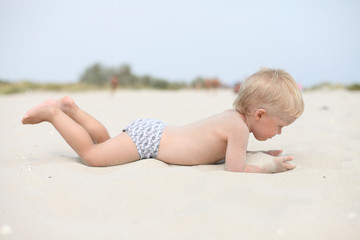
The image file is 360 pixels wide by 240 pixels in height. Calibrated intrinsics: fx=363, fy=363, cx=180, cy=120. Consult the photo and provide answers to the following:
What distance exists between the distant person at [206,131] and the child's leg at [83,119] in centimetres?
15

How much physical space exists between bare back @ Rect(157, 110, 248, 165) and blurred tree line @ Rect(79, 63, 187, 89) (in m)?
21.4

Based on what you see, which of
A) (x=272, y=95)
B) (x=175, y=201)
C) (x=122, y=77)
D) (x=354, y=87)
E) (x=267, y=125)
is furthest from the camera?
(x=122, y=77)

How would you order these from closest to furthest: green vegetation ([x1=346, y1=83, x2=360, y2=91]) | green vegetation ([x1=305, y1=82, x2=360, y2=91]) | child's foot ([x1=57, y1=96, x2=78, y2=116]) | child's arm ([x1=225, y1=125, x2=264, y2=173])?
child's arm ([x1=225, y1=125, x2=264, y2=173]) < child's foot ([x1=57, y1=96, x2=78, y2=116]) < green vegetation ([x1=346, y1=83, x2=360, y2=91]) < green vegetation ([x1=305, y1=82, x2=360, y2=91])

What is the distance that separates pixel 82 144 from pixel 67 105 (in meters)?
0.42

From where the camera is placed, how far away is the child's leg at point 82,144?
2.72 m

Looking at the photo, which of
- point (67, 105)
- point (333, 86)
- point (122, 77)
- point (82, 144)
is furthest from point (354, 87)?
point (122, 77)

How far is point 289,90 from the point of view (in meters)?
2.70

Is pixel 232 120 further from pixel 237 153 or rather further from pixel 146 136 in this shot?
pixel 146 136

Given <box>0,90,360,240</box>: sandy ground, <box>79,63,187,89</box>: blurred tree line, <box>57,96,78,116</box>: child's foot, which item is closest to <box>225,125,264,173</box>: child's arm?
<box>0,90,360,240</box>: sandy ground

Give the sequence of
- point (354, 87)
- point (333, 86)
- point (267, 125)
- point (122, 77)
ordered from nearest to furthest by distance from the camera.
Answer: point (267, 125) < point (354, 87) < point (333, 86) < point (122, 77)

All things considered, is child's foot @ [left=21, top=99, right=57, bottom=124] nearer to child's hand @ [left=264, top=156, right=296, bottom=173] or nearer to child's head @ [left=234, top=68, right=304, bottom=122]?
child's head @ [left=234, top=68, right=304, bottom=122]

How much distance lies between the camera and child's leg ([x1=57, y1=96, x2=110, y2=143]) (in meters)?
A: 2.99

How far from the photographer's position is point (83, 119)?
304 cm

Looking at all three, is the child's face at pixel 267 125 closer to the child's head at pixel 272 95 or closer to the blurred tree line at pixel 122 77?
the child's head at pixel 272 95
